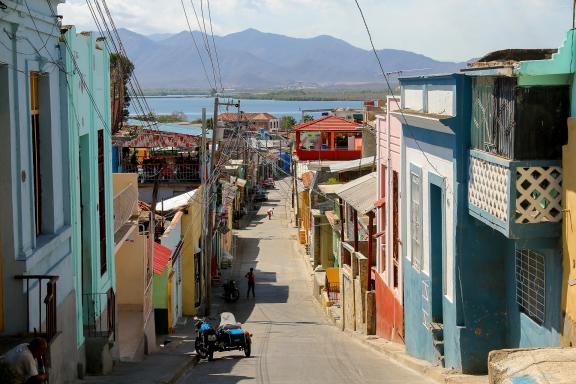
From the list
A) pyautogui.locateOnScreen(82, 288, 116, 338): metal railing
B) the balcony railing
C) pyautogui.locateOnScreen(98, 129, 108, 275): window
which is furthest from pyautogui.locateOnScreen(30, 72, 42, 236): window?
the balcony railing

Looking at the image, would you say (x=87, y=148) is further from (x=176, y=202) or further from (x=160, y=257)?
(x=176, y=202)

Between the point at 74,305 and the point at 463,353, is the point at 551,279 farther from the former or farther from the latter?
the point at 74,305

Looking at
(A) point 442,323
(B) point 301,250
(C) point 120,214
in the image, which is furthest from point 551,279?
(B) point 301,250

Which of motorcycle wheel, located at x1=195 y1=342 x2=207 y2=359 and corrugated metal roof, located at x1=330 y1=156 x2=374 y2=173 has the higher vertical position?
corrugated metal roof, located at x1=330 y1=156 x2=374 y2=173

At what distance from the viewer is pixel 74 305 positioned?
43.3 feet

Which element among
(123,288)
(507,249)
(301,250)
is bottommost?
(301,250)

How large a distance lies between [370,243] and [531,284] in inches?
470

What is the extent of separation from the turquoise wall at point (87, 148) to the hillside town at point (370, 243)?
4 centimetres

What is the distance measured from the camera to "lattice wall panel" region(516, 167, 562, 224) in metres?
10.5

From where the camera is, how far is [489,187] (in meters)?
11.7

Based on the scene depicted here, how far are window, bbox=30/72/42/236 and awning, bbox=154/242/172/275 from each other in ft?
40.6

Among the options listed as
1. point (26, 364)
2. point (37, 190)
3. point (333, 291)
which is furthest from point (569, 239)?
point (333, 291)

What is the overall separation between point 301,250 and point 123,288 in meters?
27.8

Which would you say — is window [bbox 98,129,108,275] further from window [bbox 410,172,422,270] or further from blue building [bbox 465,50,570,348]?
blue building [bbox 465,50,570,348]
